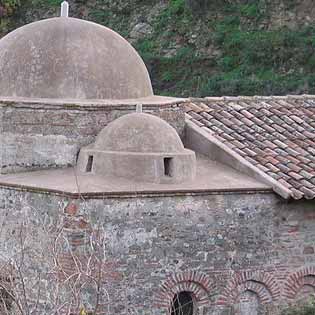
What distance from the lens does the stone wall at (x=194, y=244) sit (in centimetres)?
1195

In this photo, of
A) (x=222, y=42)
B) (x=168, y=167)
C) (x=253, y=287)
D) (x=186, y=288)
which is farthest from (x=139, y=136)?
(x=222, y=42)

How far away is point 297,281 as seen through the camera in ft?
43.0

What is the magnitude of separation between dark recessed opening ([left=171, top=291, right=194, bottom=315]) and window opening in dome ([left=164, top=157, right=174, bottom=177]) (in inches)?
65.4

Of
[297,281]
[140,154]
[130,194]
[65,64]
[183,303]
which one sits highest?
[65,64]

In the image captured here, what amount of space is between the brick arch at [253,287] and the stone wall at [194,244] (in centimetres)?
1

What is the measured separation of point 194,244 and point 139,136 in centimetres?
166

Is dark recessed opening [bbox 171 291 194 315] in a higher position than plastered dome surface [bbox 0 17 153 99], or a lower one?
lower

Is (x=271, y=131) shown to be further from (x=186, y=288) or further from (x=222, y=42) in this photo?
(x=222, y=42)

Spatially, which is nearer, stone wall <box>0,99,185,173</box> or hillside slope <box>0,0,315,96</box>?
stone wall <box>0,99,185,173</box>

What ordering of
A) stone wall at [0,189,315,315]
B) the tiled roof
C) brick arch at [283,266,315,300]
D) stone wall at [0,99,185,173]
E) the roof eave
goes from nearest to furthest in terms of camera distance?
stone wall at [0,189,315,315], the roof eave, stone wall at [0,99,185,173], brick arch at [283,266,315,300], the tiled roof

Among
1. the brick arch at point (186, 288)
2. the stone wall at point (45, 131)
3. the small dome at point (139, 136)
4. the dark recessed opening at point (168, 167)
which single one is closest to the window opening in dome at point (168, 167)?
the dark recessed opening at point (168, 167)

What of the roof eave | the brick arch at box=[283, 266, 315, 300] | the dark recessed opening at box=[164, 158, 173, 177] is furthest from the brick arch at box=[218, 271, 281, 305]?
the dark recessed opening at box=[164, 158, 173, 177]

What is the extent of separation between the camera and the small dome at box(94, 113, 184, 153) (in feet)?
40.7

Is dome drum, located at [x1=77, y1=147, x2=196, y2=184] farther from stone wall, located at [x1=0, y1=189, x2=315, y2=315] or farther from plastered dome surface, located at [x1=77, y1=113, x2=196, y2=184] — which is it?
stone wall, located at [x1=0, y1=189, x2=315, y2=315]
